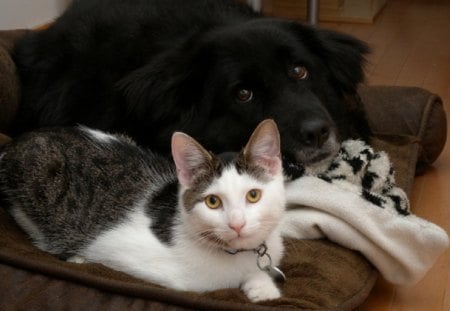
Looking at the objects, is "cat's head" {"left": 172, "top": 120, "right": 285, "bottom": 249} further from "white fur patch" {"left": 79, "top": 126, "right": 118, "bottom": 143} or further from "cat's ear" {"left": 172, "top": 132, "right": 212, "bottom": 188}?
"white fur patch" {"left": 79, "top": 126, "right": 118, "bottom": 143}

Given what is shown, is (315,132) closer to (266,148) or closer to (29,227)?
(266,148)

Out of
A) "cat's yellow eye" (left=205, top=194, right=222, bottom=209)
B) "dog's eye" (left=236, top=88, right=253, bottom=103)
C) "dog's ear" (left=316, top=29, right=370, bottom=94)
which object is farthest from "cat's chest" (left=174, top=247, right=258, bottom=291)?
"dog's ear" (left=316, top=29, right=370, bottom=94)

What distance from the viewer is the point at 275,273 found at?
140cm

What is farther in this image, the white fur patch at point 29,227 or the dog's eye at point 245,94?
the dog's eye at point 245,94

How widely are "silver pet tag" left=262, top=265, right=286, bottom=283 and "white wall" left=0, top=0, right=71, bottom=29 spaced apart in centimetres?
204

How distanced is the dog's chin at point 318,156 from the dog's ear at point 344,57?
31 cm

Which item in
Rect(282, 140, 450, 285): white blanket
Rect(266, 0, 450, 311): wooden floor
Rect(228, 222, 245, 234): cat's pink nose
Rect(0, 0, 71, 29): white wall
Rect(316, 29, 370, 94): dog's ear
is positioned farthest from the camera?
Rect(0, 0, 71, 29): white wall

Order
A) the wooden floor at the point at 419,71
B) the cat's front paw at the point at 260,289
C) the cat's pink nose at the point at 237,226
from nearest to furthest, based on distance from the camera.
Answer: the cat's pink nose at the point at 237,226
the cat's front paw at the point at 260,289
the wooden floor at the point at 419,71

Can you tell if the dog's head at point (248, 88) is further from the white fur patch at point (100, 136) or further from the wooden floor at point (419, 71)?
the wooden floor at point (419, 71)

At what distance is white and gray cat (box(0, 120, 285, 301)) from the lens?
4.18 ft

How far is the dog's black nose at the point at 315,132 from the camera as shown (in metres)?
1.61

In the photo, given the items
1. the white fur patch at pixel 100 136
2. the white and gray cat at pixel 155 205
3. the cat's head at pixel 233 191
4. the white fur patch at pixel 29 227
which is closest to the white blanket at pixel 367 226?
the white and gray cat at pixel 155 205

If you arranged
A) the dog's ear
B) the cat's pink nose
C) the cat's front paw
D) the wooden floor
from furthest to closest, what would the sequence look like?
the dog's ear → the wooden floor → the cat's front paw → the cat's pink nose

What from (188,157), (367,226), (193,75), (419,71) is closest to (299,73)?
(193,75)
